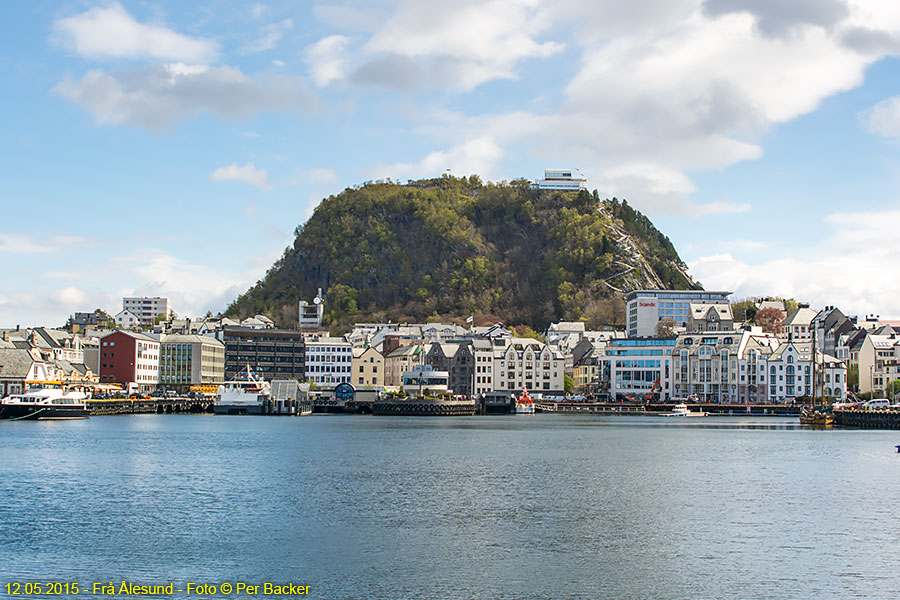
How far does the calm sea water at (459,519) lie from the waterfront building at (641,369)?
302ft

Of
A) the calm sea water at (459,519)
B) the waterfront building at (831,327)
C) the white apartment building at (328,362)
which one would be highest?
the waterfront building at (831,327)

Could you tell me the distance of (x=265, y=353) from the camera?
17212 centimetres

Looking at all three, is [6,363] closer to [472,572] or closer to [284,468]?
[284,468]

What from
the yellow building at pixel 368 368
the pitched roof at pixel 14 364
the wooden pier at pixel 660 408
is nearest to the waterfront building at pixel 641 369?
the wooden pier at pixel 660 408

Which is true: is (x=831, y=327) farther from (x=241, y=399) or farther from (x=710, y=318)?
(x=241, y=399)

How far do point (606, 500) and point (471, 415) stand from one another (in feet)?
308

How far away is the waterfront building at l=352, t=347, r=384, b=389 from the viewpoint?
168m

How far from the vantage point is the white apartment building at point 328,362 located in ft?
559

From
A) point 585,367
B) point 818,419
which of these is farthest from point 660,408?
point 818,419

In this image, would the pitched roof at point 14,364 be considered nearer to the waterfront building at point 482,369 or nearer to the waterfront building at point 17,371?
the waterfront building at point 17,371

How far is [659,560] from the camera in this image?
105 feet

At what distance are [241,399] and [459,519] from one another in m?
96.0

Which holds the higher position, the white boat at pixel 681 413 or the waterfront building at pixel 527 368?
the waterfront building at pixel 527 368

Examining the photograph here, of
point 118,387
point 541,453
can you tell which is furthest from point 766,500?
point 118,387
